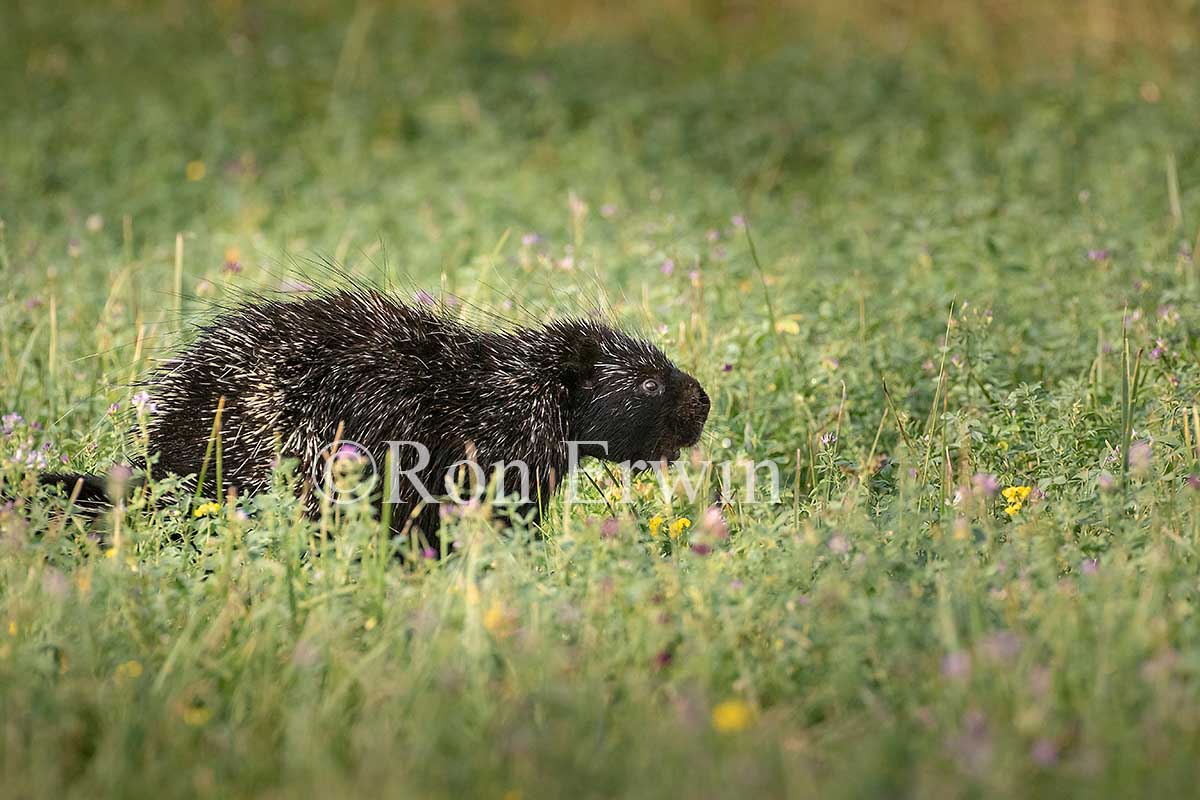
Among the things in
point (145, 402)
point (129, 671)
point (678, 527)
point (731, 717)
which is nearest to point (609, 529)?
point (678, 527)

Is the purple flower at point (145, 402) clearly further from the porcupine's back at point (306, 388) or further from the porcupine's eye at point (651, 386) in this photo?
the porcupine's eye at point (651, 386)

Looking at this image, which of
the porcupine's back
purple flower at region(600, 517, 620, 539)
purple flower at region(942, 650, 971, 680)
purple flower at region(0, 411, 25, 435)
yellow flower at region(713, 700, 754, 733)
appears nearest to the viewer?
yellow flower at region(713, 700, 754, 733)

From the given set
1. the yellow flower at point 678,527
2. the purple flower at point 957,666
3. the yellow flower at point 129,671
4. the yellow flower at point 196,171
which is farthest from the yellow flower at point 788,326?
the yellow flower at point 196,171

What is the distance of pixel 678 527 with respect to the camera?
4527mm

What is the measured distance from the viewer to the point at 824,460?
15.7 ft

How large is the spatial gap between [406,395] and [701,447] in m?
1.21

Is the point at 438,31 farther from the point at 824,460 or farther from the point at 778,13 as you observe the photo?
the point at 824,460

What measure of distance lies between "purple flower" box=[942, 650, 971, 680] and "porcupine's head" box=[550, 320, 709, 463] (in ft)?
5.89

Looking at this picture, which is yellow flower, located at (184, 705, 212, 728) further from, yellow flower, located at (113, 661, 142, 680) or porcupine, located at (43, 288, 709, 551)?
porcupine, located at (43, 288, 709, 551)

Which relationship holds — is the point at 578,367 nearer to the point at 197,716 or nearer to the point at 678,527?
the point at 678,527

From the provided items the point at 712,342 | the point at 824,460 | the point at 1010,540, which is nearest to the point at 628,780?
the point at 1010,540

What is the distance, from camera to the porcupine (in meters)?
4.43

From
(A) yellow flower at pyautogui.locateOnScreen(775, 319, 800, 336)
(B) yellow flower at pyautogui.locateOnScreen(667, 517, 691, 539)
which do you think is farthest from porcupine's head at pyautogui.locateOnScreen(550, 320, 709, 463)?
(A) yellow flower at pyautogui.locateOnScreen(775, 319, 800, 336)

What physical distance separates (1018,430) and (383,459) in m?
2.19
